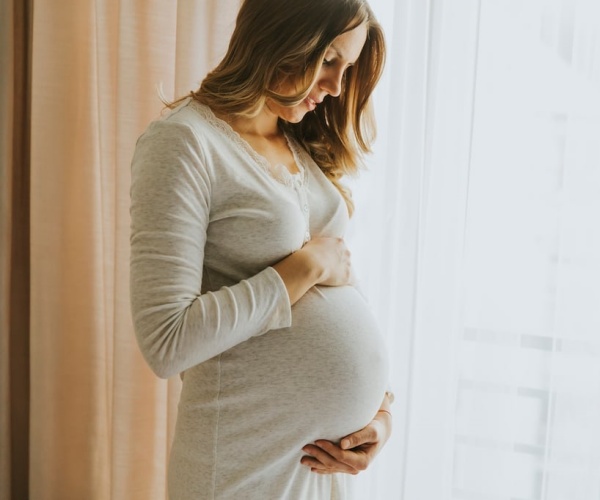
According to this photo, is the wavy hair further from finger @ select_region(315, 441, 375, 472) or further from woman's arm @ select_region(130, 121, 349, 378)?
finger @ select_region(315, 441, 375, 472)

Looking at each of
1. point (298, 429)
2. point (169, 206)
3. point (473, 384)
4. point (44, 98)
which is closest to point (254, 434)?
point (298, 429)

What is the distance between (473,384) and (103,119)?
3.62 feet

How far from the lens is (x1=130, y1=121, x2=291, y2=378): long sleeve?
0.87m

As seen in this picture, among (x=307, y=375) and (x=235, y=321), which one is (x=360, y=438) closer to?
(x=307, y=375)

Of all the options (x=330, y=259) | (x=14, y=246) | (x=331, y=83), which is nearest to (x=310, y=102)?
(x=331, y=83)

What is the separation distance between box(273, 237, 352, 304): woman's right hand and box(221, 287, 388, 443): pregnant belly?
4cm

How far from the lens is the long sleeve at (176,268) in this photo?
866mm

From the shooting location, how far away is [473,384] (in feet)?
4.81

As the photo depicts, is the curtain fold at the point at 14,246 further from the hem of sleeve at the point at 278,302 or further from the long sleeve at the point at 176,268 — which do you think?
the hem of sleeve at the point at 278,302

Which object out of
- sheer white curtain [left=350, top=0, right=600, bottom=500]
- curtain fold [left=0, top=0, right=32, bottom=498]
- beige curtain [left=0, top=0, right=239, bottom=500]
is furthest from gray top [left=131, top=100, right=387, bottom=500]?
curtain fold [left=0, top=0, right=32, bottom=498]

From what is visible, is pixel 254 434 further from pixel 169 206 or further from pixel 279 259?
pixel 169 206

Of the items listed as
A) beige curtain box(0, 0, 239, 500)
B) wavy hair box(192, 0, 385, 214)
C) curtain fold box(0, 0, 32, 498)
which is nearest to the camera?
wavy hair box(192, 0, 385, 214)

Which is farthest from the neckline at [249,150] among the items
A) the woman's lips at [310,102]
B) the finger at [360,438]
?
the finger at [360,438]

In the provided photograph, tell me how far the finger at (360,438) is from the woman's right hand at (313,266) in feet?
0.82
